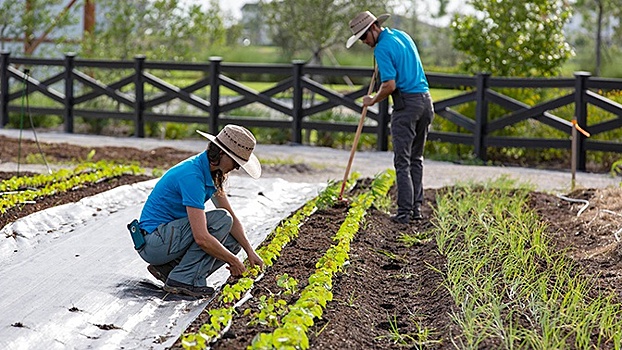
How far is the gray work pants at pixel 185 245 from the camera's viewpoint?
553cm

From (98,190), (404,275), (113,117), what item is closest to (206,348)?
(404,275)

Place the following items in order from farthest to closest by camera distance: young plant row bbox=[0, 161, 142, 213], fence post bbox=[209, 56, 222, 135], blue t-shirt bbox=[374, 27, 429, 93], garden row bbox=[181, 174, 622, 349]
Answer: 1. fence post bbox=[209, 56, 222, 135]
2. blue t-shirt bbox=[374, 27, 429, 93]
3. young plant row bbox=[0, 161, 142, 213]
4. garden row bbox=[181, 174, 622, 349]

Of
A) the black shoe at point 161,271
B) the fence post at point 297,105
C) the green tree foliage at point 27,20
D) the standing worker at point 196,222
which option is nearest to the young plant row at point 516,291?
the standing worker at point 196,222

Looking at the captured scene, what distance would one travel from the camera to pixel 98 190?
880 centimetres

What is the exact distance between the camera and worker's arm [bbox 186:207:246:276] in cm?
531

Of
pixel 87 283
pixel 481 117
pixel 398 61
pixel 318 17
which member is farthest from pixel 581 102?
pixel 87 283

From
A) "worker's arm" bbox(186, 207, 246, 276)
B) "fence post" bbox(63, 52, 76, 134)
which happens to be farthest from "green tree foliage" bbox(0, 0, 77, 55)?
"worker's arm" bbox(186, 207, 246, 276)

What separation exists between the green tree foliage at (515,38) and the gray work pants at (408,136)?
23.5 feet

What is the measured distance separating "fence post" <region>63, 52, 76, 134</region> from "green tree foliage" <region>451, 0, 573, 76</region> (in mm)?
6291

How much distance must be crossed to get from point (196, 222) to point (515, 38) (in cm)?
1076

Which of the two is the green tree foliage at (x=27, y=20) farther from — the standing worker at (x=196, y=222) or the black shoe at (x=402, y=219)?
the standing worker at (x=196, y=222)

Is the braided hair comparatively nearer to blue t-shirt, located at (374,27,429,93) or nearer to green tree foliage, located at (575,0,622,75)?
blue t-shirt, located at (374,27,429,93)

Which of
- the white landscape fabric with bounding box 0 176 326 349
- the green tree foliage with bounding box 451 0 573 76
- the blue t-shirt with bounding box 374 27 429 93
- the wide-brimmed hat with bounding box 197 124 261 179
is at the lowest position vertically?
the white landscape fabric with bounding box 0 176 326 349

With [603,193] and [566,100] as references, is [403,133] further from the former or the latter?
[566,100]
